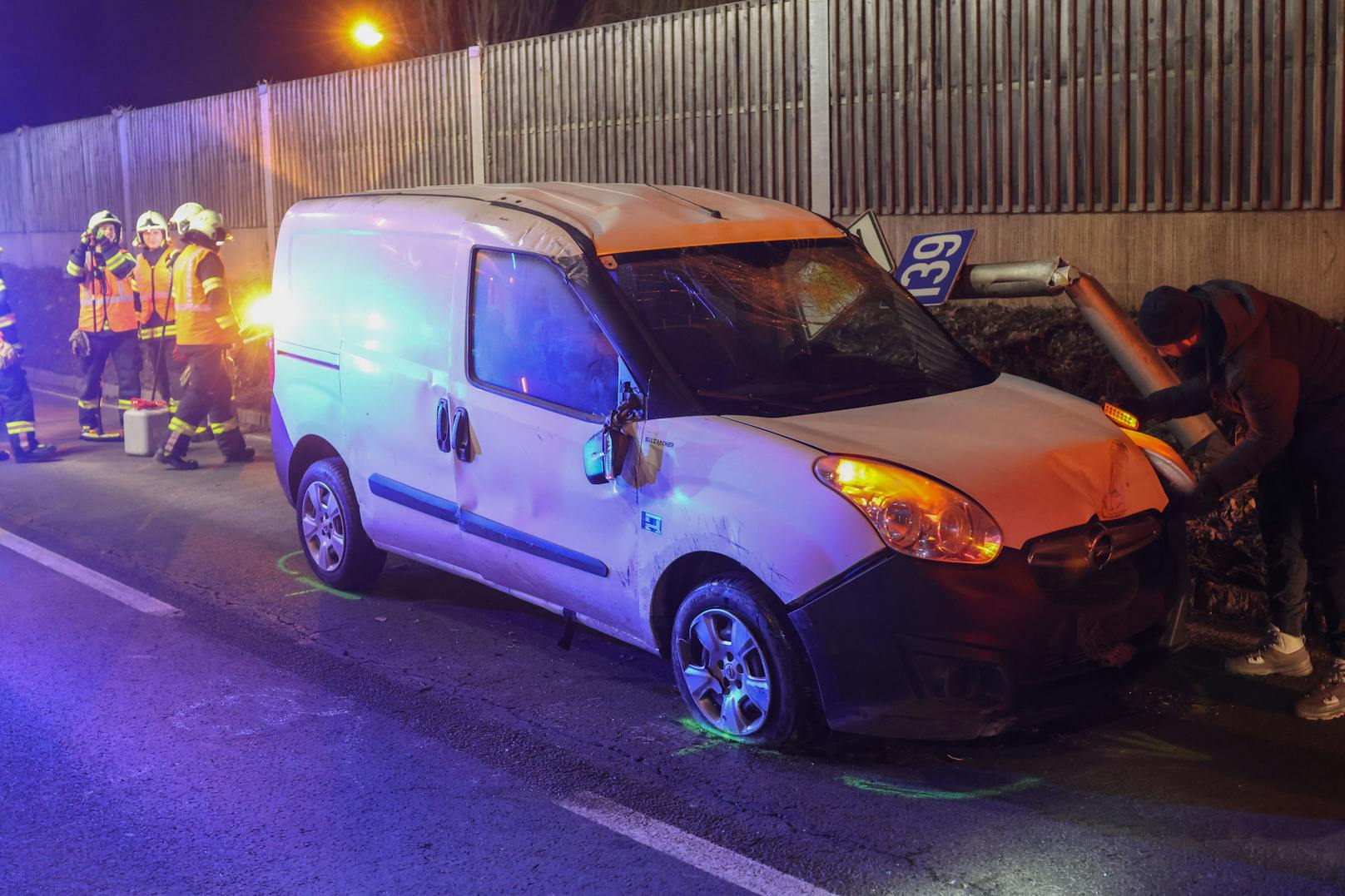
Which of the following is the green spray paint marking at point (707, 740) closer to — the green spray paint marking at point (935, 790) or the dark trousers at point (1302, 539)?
the green spray paint marking at point (935, 790)

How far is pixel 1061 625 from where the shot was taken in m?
4.42

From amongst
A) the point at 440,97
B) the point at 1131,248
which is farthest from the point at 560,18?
the point at 1131,248

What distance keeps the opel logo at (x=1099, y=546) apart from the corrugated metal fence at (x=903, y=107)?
4874mm

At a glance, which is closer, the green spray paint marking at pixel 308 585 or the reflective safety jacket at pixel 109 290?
the green spray paint marking at pixel 308 585

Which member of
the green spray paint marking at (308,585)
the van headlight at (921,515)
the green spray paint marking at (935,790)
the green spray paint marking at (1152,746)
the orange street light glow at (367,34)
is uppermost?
the orange street light glow at (367,34)

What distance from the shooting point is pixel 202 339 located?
10.9 m

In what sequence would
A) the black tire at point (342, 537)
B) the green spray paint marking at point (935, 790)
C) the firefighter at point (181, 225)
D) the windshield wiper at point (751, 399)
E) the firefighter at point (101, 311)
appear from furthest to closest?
the firefighter at point (101, 311) → the firefighter at point (181, 225) → the black tire at point (342, 537) → the windshield wiper at point (751, 399) → the green spray paint marking at point (935, 790)

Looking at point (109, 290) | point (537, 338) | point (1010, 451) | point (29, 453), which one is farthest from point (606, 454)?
point (109, 290)

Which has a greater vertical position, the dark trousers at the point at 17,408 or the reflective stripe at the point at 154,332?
the reflective stripe at the point at 154,332

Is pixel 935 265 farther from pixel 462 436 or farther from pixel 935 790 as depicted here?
pixel 935 790

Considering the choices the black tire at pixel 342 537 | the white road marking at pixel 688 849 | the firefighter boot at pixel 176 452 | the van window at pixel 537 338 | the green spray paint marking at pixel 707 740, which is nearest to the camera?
the white road marking at pixel 688 849

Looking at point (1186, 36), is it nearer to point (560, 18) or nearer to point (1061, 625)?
point (1061, 625)

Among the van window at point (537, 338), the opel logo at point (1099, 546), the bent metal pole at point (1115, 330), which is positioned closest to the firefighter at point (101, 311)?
the van window at point (537, 338)

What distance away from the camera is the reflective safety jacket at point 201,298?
10695 millimetres
